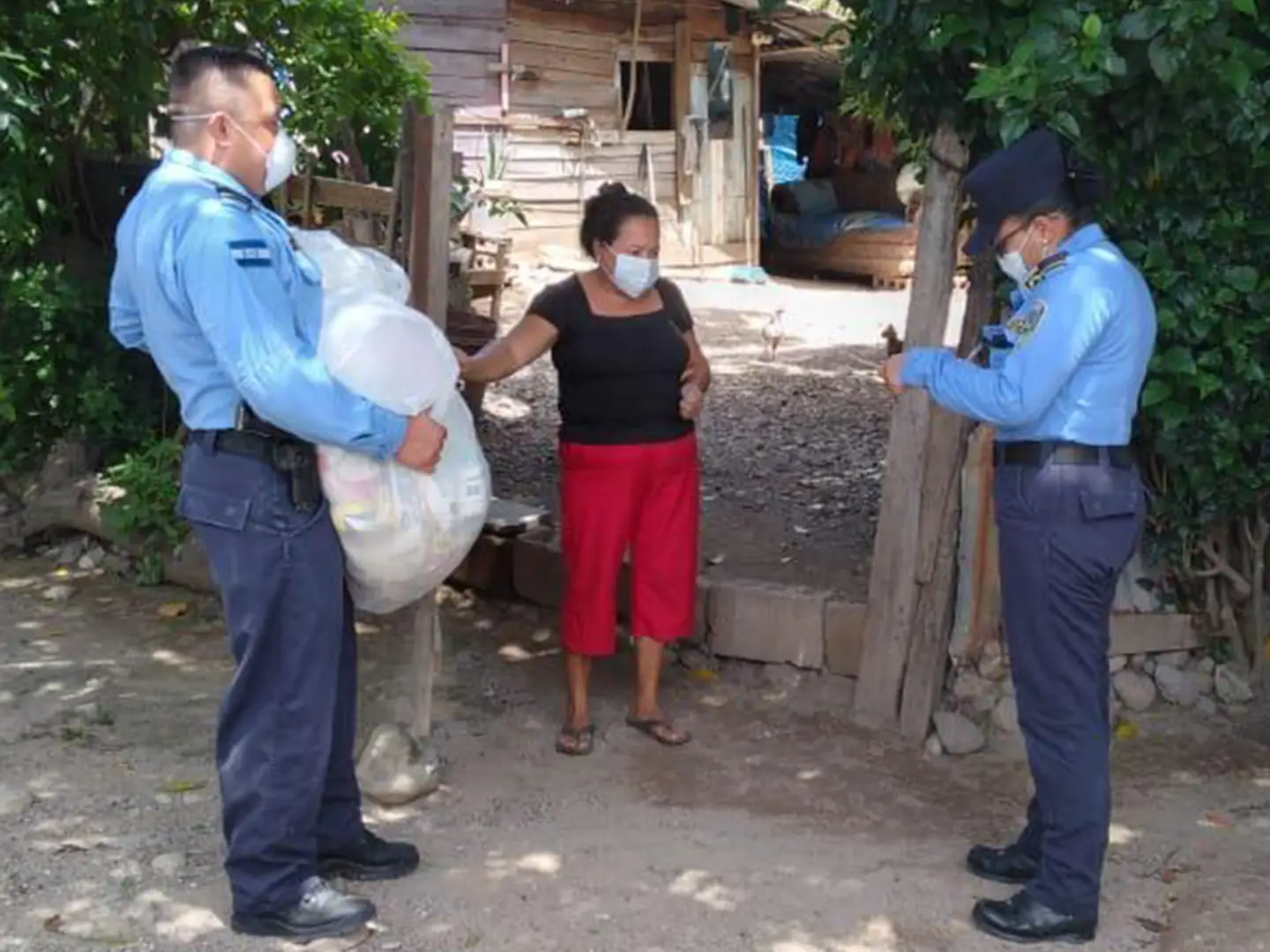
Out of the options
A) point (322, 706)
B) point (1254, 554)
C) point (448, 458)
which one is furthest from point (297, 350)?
point (1254, 554)

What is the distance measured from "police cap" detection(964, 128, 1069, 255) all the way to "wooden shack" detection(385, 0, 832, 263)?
10.8 metres

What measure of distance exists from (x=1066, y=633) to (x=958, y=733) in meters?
1.39

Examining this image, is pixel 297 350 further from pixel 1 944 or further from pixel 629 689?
pixel 629 689

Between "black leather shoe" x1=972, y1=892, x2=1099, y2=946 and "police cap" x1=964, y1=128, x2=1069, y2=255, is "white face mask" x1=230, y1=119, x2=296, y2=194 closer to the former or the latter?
"police cap" x1=964, y1=128, x2=1069, y2=255

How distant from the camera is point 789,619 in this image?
5176 mm

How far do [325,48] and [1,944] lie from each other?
14.0ft

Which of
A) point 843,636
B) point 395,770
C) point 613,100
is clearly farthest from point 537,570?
point 613,100

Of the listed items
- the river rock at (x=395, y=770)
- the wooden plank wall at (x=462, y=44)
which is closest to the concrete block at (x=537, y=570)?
the river rock at (x=395, y=770)

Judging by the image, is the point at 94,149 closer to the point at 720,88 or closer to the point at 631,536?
the point at 631,536

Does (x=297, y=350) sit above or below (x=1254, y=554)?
above

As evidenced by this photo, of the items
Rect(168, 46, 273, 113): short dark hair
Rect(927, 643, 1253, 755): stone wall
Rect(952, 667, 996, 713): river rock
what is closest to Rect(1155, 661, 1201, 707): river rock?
Rect(927, 643, 1253, 755): stone wall

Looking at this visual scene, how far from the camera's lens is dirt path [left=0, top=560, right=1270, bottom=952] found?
3.60 m

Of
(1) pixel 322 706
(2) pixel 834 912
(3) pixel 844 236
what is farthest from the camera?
(3) pixel 844 236

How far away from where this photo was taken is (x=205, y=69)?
3184 mm
